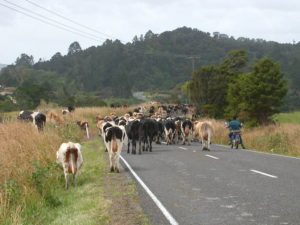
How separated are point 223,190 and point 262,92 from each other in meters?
43.6

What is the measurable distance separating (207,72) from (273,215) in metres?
65.7

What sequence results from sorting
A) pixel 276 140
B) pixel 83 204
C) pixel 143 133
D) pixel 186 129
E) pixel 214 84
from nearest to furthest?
pixel 83 204 < pixel 143 133 < pixel 276 140 < pixel 186 129 < pixel 214 84

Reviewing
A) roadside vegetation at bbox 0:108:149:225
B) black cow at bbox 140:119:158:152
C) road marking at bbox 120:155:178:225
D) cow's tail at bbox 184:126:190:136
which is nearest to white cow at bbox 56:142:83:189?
roadside vegetation at bbox 0:108:149:225

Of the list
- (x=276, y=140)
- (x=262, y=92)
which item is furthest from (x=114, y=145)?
(x=262, y=92)

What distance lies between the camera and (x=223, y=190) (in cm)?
1457

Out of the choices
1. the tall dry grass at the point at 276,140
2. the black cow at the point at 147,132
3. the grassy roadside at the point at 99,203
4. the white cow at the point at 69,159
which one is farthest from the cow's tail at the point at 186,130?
the white cow at the point at 69,159

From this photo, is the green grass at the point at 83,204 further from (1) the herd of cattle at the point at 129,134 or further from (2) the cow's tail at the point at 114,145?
(2) the cow's tail at the point at 114,145

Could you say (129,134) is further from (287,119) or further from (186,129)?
(287,119)

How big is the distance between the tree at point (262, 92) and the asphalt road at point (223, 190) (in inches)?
1322

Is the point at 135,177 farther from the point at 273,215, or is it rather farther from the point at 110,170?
the point at 273,215

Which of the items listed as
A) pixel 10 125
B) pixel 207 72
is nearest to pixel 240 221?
pixel 10 125

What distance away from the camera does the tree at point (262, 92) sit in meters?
56.4

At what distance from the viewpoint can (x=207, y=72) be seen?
7594 centimetres

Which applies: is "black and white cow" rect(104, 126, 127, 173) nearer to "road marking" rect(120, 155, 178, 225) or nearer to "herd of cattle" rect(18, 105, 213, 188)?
"herd of cattle" rect(18, 105, 213, 188)
